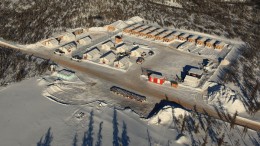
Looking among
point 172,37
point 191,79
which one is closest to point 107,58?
point 191,79

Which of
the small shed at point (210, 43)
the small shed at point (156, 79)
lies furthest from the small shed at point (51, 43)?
the small shed at point (210, 43)

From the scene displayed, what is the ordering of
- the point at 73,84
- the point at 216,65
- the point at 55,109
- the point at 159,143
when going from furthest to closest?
the point at 216,65
the point at 73,84
the point at 55,109
the point at 159,143

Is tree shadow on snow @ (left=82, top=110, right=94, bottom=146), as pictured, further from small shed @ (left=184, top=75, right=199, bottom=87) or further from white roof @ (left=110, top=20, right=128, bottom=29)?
white roof @ (left=110, top=20, right=128, bottom=29)

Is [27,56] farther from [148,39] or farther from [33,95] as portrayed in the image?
[148,39]

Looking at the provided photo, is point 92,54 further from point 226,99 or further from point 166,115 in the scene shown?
point 226,99

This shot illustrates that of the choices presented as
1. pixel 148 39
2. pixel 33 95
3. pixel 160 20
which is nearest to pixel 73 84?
pixel 33 95

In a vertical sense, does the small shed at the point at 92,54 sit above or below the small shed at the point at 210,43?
above

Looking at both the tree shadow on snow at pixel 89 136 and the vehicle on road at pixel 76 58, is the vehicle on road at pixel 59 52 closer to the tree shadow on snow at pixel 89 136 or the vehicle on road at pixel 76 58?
the vehicle on road at pixel 76 58

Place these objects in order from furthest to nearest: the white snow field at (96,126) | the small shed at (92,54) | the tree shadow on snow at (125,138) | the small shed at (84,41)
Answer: the small shed at (84,41), the small shed at (92,54), the white snow field at (96,126), the tree shadow on snow at (125,138)
